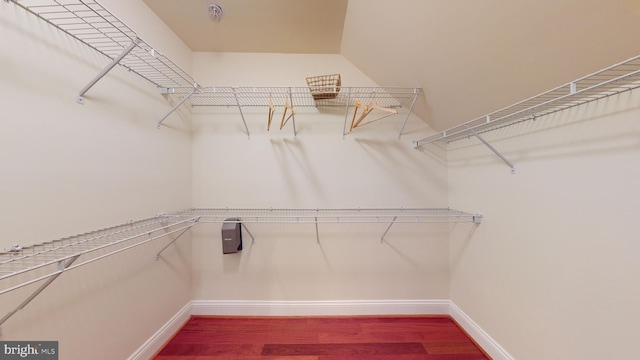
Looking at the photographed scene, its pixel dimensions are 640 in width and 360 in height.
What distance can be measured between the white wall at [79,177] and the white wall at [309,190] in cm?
36

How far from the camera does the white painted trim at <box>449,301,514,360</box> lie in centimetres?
136

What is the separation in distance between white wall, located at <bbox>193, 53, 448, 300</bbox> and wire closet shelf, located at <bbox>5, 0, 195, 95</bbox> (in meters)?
0.52

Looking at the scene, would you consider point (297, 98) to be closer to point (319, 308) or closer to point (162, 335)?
point (319, 308)

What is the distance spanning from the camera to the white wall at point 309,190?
186 cm

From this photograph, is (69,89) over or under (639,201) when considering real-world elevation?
over

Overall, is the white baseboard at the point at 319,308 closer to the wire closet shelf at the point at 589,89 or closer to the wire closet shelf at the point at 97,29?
the wire closet shelf at the point at 589,89

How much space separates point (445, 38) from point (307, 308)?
2.17 metres

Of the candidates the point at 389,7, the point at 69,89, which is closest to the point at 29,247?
the point at 69,89

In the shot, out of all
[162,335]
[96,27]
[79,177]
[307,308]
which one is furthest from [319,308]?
[96,27]

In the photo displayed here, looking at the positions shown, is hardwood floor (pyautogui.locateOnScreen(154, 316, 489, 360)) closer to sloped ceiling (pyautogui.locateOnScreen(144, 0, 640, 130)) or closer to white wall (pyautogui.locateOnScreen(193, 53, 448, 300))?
white wall (pyautogui.locateOnScreen(193, 53, 448, 300))

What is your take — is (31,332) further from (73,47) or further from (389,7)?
(389,7)

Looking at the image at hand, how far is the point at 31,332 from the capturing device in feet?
2.85

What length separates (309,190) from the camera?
6.13 ft

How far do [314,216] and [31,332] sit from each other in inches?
60.2
